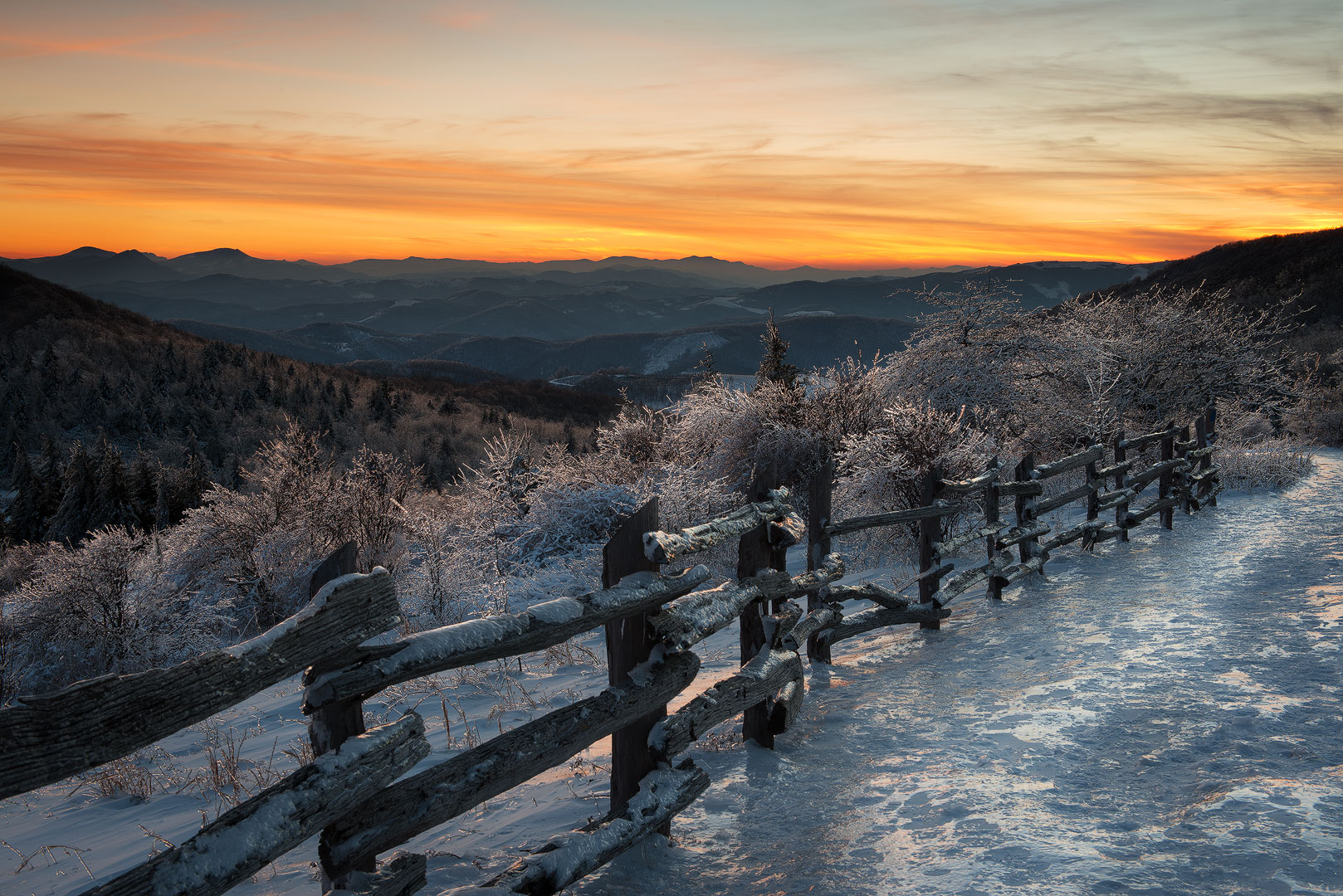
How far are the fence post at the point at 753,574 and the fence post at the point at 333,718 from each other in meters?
2.68

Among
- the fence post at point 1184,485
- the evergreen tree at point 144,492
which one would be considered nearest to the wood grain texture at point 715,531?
the fence post at point 1184,485

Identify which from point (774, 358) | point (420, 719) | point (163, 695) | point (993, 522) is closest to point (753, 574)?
point (420, 719)

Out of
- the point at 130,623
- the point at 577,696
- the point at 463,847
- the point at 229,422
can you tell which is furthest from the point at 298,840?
the point at 229,422

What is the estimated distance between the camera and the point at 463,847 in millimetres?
3879

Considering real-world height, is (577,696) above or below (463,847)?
below

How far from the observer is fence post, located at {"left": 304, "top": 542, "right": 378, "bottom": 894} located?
260 centimetres

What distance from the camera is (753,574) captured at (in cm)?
511

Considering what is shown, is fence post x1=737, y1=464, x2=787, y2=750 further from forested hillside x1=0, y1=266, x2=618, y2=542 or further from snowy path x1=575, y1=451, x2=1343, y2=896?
forested hillside x1=0, y1=266, x2=618, y2=542

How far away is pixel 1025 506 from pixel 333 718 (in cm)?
863

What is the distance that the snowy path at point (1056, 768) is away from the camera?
3312 mm

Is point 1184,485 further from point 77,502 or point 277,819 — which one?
point 77,502

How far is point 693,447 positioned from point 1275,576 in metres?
10.9

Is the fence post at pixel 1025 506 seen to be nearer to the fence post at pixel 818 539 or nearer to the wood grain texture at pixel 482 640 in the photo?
the fence post at pixel 818 539

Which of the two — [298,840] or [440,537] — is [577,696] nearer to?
[298,840]
